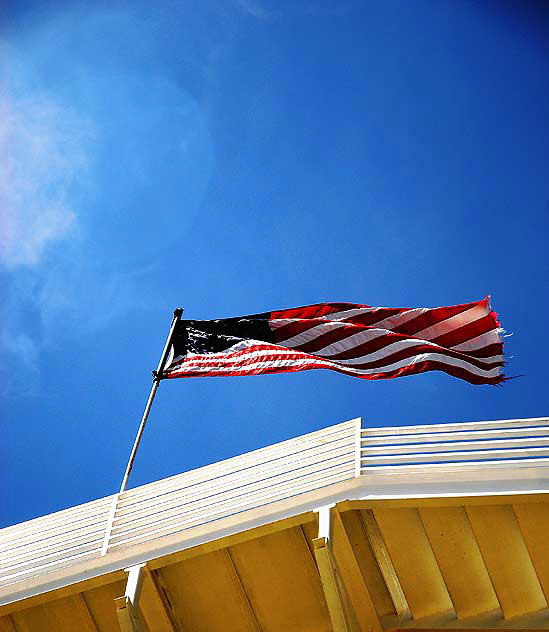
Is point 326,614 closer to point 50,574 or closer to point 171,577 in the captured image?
point 171,577

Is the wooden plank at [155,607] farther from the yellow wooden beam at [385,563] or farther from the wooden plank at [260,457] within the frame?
the yellow wooden beam at [385,563]

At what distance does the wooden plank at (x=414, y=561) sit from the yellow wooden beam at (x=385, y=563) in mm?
84

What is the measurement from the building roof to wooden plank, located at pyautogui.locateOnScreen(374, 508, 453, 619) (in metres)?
0.01

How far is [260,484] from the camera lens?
8297mm

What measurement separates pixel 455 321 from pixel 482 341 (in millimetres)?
498

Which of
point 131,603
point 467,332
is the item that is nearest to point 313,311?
point 467,332

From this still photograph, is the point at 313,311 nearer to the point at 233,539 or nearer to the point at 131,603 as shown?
the point at 233,539

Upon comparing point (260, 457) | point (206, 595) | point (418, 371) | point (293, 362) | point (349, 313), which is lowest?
point (206, 595)

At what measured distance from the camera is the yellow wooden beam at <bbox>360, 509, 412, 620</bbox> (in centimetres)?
792

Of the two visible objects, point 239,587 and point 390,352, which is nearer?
point 239,587

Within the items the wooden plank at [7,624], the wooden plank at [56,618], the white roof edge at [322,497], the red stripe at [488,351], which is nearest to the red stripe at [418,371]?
the red stripe at [488,351]

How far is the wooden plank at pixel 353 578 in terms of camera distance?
773cm

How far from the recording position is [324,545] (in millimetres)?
6895

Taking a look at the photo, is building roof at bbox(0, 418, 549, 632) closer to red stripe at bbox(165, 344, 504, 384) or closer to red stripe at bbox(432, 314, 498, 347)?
red stripe at bbox(165, 344, 504, 384)
